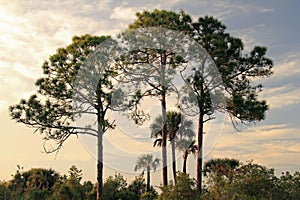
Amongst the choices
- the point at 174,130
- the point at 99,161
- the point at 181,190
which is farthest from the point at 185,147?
the point at 181,190

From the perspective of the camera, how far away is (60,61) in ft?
65.4

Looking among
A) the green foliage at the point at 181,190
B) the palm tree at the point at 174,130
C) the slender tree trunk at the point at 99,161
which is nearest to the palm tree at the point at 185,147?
the palm tree at the point at 174,130

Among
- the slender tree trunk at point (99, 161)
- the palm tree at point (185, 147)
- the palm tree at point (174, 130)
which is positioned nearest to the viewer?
the slender tree trunk at point (99, 161)

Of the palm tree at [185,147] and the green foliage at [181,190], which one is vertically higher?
the palm tree at [185,147]

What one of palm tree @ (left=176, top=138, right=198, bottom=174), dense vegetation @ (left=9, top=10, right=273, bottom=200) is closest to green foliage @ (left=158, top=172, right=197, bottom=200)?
dense vegetation @ (left=9, top=10, right=273, bottom=200)

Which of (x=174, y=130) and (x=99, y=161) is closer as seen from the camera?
(x=99, y=161)

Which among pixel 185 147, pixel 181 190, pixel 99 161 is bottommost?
pixel 181 190

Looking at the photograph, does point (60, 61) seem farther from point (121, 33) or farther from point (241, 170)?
point (241, 170)

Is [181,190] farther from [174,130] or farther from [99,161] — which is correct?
[174,130]

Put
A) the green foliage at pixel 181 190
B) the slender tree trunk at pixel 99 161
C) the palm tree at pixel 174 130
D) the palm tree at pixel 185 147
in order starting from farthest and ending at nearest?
the palm tree at pixel 185 147
the palm tree at pixel 174 130
the slender tree trunk at pixel 99 161
the green foliage at pixel 181 190

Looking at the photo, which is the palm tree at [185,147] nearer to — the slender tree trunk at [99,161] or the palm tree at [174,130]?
the palm tree at [174,130]

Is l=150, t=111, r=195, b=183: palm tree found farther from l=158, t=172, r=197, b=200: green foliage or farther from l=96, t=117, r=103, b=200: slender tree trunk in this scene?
l=158, t=172, r=197, b=200: green foliage

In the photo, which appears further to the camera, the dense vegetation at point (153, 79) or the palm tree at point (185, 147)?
the palm tree at point (185, 147)

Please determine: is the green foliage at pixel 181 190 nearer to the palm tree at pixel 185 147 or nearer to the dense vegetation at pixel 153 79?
the dense vegetation at pixel 153 79
